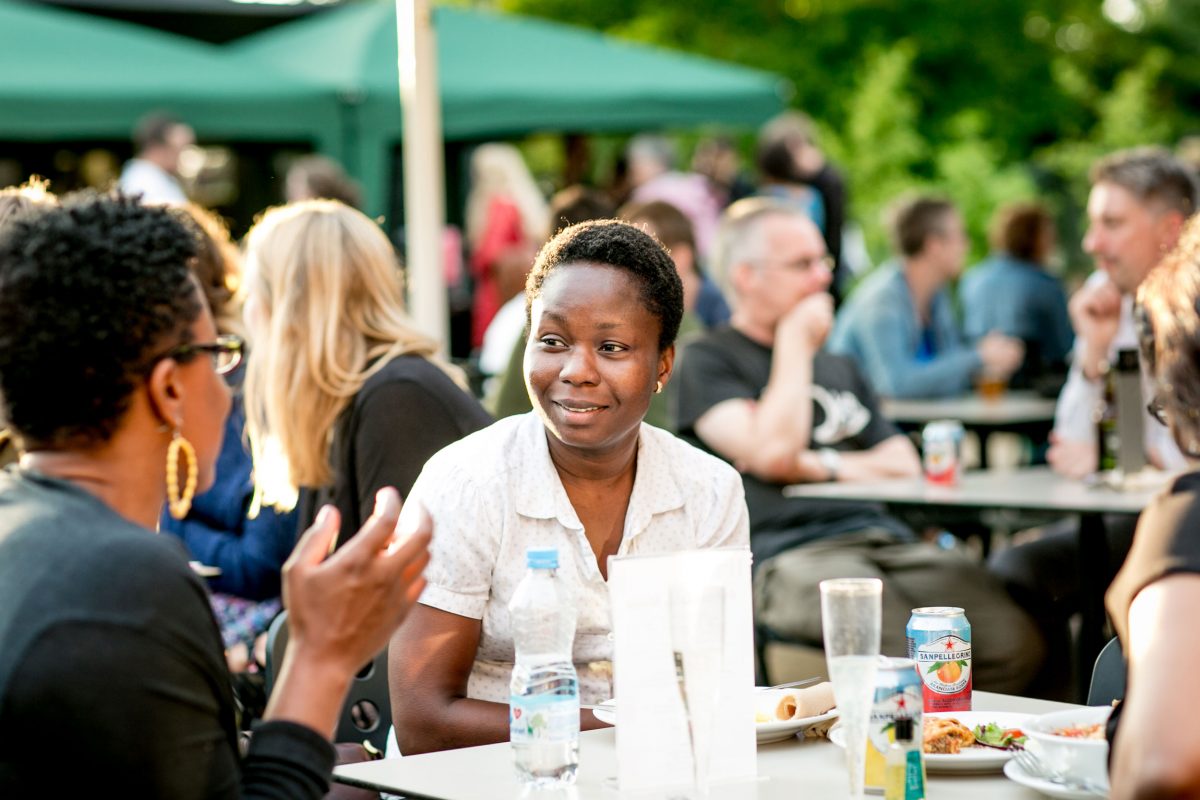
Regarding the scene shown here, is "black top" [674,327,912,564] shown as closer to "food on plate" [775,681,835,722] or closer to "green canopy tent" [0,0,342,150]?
"food on plate" [775,681,835,722]

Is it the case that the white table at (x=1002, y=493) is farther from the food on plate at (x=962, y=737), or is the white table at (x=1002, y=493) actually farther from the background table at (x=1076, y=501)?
the food on plate at (x=962, y=737)

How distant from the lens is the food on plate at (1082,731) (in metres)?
2.03

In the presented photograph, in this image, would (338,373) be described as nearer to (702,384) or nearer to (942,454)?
(702,384)

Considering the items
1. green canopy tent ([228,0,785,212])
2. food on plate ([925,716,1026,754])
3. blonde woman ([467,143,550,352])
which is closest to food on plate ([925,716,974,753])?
food on plate ([925,716,1026,754])

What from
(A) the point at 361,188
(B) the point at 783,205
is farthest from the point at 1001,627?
(A) the point at 361,188

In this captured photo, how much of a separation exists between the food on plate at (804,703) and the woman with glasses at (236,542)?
1869 mm

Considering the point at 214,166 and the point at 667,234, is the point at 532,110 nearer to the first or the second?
the point at 667,234

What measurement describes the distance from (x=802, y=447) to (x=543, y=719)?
3111mm

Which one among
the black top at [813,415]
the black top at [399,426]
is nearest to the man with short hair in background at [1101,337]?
the black top at [813,415]

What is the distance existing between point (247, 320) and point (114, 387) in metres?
2.16

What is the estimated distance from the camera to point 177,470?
1.98 metres

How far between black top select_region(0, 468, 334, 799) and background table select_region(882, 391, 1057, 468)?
5.24 m

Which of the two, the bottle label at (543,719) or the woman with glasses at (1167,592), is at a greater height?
the woman with glasses at (1167,592)

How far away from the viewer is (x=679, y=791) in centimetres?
204
